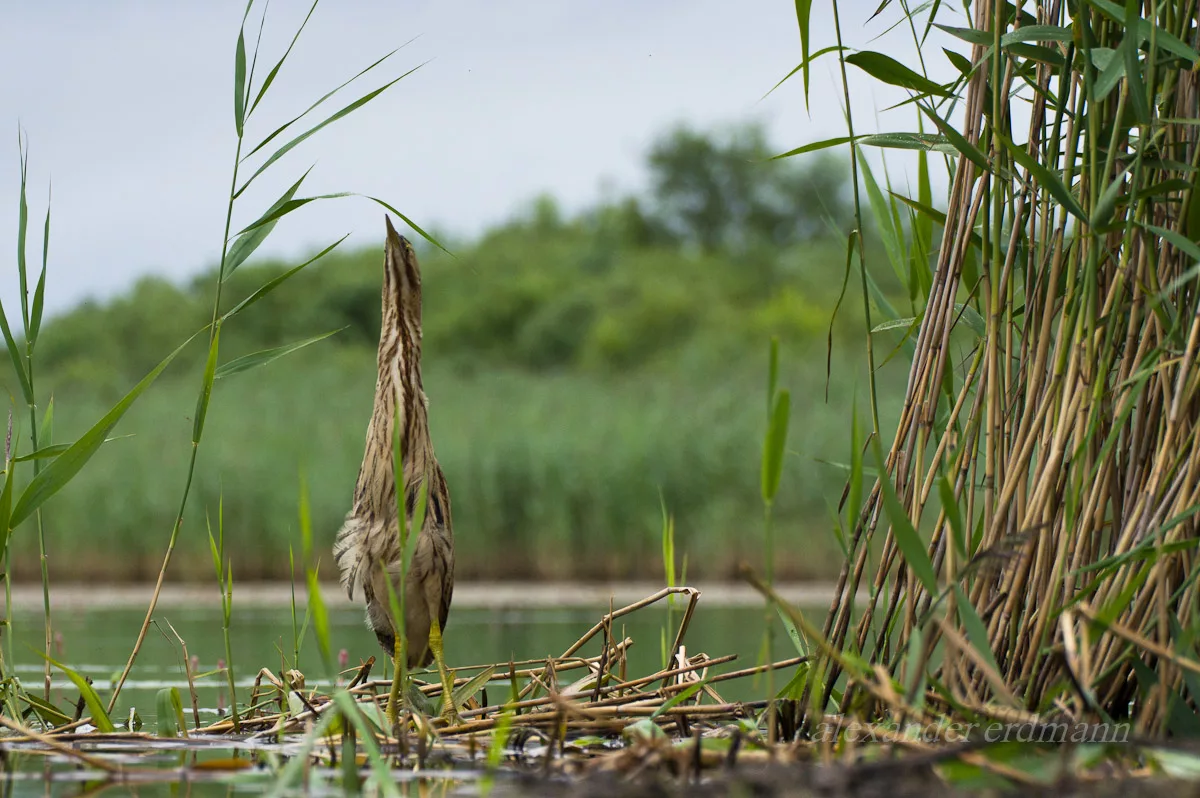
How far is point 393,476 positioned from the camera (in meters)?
3.21

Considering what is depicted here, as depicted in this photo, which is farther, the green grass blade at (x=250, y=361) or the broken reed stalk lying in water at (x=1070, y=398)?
the green grass blade at (x=250, y=361)

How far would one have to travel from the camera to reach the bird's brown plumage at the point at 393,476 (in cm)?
314

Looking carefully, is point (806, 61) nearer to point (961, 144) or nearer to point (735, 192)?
point (961, 144)

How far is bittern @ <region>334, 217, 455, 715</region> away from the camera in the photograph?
3145 millimetres

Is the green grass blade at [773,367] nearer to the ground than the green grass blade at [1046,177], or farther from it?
nearer to the ground

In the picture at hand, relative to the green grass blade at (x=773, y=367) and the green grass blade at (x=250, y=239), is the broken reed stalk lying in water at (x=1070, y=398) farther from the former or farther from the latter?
the green grass blade at (x=250, y=239)

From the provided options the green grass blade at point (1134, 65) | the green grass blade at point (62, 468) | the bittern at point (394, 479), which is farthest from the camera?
the bittern at point (394, 479)

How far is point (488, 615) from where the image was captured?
24.7ft

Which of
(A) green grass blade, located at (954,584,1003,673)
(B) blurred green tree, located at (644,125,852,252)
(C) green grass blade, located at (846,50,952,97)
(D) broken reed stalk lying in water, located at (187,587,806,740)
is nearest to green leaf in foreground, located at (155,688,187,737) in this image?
(D) broken reed stalk lying in water, located at (187,587,806,740)

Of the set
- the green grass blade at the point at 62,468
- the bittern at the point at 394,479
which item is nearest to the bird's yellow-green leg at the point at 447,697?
the bittern at the point at 394,479

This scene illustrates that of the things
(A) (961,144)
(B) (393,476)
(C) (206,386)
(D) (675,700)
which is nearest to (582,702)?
(D) (675,700)

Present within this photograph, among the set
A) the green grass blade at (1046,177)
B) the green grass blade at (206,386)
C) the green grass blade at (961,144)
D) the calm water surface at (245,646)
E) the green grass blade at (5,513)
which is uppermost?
the green grass blade at (961,144)

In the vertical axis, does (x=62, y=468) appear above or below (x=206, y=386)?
below

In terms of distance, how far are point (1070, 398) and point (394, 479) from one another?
1583 mm
